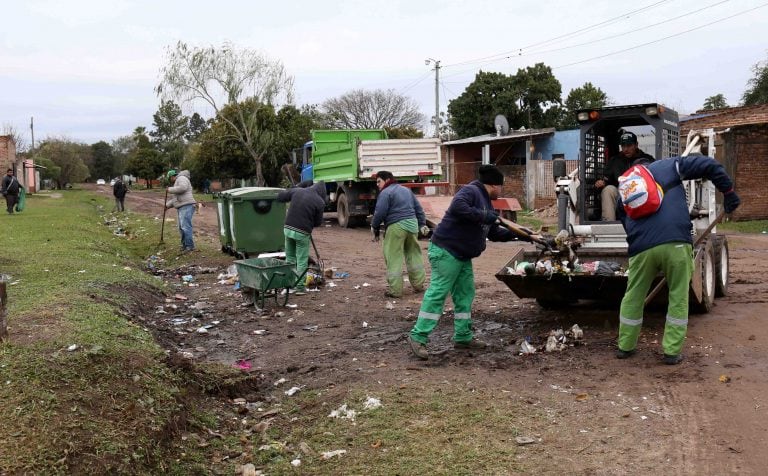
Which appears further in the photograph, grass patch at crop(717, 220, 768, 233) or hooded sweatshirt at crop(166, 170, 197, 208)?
grass patch at crop(717, 220, 768, 233)

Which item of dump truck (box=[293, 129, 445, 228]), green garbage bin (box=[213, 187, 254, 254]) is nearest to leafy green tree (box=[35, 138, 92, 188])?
dump truck (box=[293, 129, 445, 228])

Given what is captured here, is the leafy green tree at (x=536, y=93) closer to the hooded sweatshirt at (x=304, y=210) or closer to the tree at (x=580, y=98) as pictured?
the tree at (x=580, y=98)

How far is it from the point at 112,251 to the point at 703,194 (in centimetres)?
1094

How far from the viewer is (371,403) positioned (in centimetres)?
517

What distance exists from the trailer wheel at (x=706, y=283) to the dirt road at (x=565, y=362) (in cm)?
16

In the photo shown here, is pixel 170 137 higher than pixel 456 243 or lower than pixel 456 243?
higher

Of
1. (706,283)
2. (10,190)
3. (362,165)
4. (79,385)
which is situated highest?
(362,165)

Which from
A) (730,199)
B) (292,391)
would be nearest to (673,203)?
(730,199)

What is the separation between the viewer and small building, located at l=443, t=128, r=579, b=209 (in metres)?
27.2

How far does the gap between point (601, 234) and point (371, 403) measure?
151 inches

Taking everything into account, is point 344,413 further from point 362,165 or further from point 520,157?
point 520,157

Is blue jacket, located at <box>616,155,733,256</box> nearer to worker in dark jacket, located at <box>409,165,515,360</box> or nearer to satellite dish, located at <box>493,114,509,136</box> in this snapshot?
worker in dark jacket, located at <box>409,165,515,360</box>

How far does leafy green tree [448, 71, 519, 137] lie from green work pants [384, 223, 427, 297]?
35054mm

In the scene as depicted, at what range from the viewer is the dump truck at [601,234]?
22.8ft
